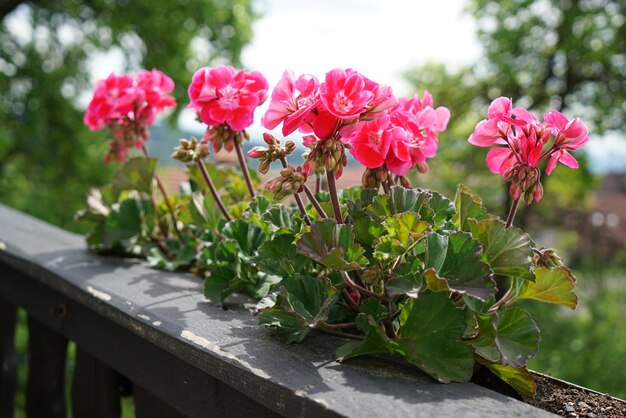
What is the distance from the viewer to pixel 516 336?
74 cm

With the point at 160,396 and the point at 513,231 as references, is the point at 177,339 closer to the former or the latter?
the point at 160,396

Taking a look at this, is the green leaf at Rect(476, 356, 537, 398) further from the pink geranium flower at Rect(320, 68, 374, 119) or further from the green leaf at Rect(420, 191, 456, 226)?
the pink geranium flower at Rect(320, 68, 374, 119)

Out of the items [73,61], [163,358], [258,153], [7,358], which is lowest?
[7,358]

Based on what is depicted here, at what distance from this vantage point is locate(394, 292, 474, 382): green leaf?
0.69 meters

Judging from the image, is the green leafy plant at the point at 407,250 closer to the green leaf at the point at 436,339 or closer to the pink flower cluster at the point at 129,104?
the green leaf at the point at 436,339

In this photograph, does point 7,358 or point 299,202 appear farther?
point 7,358

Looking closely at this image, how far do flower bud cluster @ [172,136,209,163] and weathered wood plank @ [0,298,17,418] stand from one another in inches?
34.3

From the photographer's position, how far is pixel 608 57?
20.4 feet

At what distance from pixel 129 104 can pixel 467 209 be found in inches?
30.6

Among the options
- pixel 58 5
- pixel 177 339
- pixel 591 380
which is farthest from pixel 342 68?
pixel 58 5

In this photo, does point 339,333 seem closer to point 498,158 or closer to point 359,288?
point 359,288

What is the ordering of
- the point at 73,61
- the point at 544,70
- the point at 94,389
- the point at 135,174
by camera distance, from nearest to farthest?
the point at 94,389 → the point at 135,174 → the point at 544,70 → the point at 73,61

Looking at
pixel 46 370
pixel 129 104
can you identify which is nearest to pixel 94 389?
pixel 46 370

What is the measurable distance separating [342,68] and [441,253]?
0.83 feet
